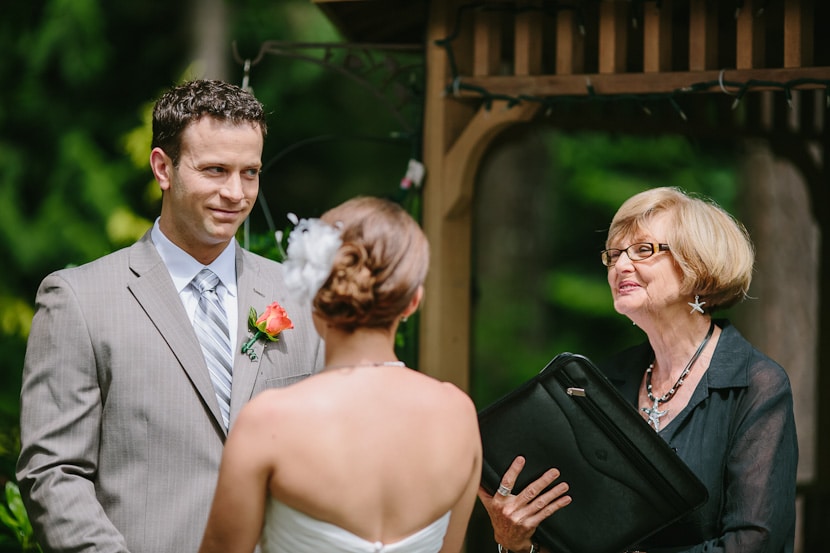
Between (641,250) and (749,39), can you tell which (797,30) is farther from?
(641,250)

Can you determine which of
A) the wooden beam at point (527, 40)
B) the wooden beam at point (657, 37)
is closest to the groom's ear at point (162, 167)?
the wooden beam at point (527, 40)

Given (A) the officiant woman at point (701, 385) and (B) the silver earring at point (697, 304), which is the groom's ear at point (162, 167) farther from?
(B) the silver earring at point (697, 304)

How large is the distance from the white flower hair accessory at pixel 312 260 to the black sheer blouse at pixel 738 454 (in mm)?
1239

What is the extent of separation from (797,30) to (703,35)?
329mm

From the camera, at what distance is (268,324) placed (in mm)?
2426

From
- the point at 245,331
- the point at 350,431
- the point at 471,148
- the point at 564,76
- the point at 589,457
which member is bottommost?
the point at 589,457

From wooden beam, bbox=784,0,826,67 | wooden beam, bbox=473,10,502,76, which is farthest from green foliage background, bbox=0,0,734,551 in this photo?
wooden beam, bbox=784,0,826,67

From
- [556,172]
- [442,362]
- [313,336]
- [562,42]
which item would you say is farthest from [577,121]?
[556,172]

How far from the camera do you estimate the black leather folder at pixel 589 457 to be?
2.44 metres

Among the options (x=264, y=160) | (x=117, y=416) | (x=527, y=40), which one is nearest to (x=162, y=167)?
(x=117, y=416)

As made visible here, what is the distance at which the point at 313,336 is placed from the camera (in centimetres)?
258

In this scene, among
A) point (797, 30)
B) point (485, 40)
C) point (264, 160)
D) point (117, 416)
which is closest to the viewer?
point (117, 416)

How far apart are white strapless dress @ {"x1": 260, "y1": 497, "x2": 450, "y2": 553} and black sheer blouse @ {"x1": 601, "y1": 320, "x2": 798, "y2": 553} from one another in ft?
3.24

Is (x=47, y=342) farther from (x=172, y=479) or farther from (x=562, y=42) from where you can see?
(x=562, y=42)
